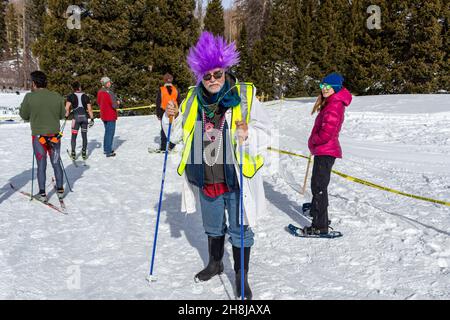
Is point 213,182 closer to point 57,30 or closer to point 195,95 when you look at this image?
point 195,95

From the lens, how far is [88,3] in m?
24.8

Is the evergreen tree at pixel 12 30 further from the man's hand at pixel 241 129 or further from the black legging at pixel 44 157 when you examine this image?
the man's hand at pixel 241 129

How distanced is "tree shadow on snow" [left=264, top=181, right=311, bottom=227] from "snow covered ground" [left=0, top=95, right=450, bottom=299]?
2cm

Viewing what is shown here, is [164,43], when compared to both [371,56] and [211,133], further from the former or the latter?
[211,133]

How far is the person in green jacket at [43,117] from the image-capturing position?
5.96 metres

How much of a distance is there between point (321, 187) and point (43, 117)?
4.24 meters

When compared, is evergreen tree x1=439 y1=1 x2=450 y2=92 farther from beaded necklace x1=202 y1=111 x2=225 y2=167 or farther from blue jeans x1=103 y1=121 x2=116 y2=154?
beaded necklace x1=202 y1=111 x2=225 y2=167

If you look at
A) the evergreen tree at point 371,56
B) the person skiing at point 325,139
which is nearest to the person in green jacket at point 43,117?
the person skiing at point 325,139

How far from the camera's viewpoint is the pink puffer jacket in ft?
15.5

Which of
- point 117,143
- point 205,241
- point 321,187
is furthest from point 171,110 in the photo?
point 117,143

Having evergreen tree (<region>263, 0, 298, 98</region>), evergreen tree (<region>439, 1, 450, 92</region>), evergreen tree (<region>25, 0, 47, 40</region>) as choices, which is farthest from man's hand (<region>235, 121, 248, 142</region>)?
evergreen tree (<region>25, 0, 47, 40</region>)

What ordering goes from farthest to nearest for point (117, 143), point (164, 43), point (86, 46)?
point (164, 43) → point (86, 46) → point (117, 143)

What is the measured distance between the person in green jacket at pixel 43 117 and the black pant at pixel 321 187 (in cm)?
398

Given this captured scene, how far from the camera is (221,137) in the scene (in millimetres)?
3477
